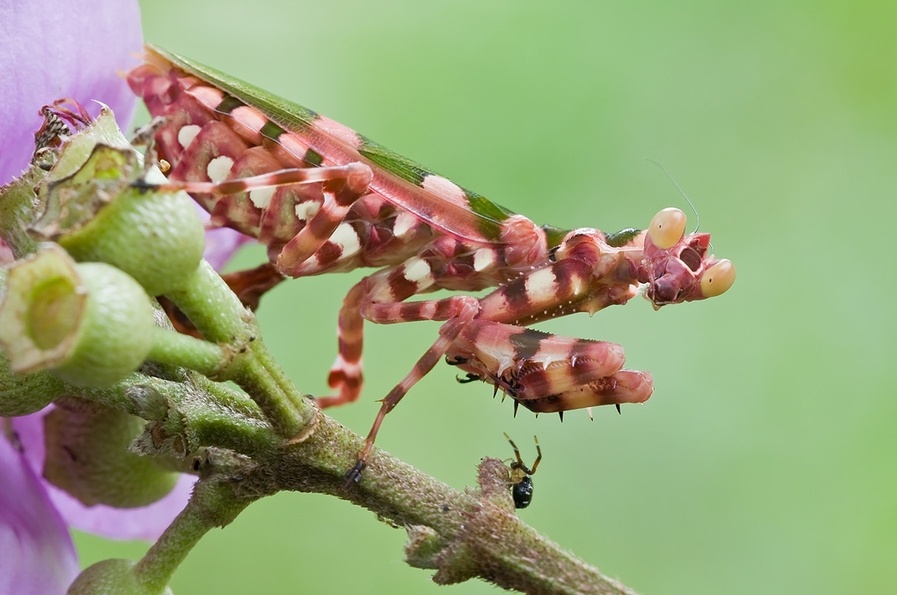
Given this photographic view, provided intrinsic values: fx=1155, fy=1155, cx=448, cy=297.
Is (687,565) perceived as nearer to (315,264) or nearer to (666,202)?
(666,202)

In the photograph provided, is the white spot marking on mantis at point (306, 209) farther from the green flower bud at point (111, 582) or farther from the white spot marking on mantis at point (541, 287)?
the green flower bud at point (111, 582)

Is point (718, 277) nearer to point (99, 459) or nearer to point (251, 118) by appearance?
point (251, 118)

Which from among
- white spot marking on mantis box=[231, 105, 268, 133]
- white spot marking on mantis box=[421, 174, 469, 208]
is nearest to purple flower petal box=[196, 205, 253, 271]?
white spot marking on mantis box=[231, 105, 268, 133]

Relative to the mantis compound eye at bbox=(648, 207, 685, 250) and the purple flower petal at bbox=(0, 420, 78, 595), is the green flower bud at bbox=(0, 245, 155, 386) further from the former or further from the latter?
the mantis compound eye at bbox=(648, 207, 685, 250)

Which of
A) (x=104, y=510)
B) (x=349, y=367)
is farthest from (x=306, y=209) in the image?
(x=104, y=510)

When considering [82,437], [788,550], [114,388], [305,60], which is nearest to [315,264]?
[82,437]

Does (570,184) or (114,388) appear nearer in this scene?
(114,388)
